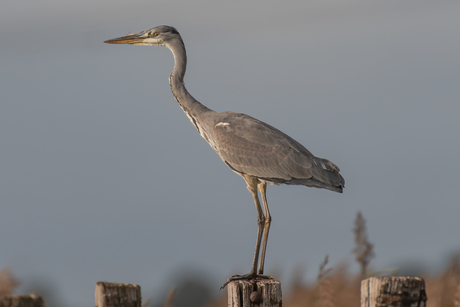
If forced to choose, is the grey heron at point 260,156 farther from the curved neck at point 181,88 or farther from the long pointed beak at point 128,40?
the long pointed beak at point 128,40

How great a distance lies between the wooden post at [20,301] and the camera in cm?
289

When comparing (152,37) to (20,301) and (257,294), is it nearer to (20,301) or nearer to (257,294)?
(257,294)

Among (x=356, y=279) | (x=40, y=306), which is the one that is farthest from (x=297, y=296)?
(x=40, y=306)

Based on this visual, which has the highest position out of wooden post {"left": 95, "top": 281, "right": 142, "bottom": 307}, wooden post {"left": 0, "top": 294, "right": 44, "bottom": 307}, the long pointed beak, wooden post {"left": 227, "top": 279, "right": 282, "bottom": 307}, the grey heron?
the long pointed beak

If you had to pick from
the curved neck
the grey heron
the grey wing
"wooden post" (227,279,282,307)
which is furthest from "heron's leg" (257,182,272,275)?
"wooden post" (227,279,282,307)

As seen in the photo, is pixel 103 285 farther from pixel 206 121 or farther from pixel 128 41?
pixel 128 41

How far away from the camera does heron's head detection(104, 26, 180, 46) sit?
8.59 meters

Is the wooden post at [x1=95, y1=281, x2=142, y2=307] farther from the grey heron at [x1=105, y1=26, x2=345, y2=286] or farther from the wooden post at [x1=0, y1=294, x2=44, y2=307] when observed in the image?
the grey heron at [x1=105, y1=26, x2=345, y2=286]

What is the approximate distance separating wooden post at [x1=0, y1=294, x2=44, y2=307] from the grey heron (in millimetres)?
3926

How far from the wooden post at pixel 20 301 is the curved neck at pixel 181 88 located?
5218 millimetres

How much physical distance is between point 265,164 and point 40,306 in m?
4.60

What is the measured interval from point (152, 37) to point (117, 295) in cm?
598

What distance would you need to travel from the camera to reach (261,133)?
7547mm

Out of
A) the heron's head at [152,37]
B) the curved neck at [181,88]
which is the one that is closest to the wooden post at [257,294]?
the curved neck at [181,88]
